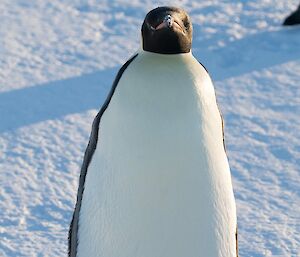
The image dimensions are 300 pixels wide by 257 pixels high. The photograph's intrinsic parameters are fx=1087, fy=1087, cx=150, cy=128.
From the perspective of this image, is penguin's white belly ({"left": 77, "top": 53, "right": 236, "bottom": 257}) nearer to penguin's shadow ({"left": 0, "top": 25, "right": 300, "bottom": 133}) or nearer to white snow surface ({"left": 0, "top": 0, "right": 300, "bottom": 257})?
white snow surface ({"left": 0, "top": 0, "right": 300, "bottom": 257})

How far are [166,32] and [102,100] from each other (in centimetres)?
186

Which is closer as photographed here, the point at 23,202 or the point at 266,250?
the point at 266,250

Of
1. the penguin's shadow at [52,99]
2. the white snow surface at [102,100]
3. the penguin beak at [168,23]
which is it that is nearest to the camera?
the penguin beak at [168,23]

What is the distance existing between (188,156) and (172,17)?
0.30m

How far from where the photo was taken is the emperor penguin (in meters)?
2.31

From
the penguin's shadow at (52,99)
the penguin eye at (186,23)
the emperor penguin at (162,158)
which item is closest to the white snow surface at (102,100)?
the penguin's shadow at (52,99)

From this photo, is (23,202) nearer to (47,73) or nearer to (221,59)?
(47,73)

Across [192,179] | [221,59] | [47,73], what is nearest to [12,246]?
[192,179]

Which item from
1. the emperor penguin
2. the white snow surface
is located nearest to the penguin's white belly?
the emperor penguin

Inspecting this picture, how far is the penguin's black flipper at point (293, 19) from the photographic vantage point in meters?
4.79

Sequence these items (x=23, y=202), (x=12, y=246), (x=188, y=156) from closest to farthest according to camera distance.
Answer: (x=188, y=156)
(x=12, y=246)
(x=23, y=202)

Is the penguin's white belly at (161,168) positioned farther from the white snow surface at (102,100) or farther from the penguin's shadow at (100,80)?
the penguin's shadow at (100,80)

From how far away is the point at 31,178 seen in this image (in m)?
3.55

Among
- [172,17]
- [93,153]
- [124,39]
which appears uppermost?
[172,17]
